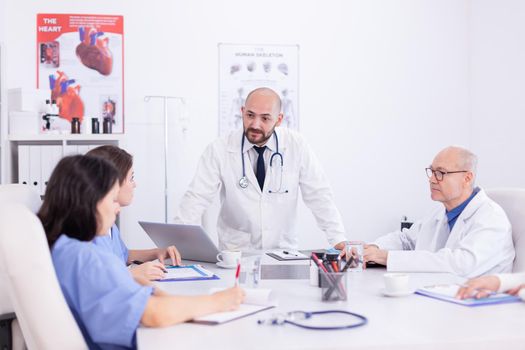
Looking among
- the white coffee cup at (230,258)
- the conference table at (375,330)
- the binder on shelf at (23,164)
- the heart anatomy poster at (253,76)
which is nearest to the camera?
the conference table at (375,330)

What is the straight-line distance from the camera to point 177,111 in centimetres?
391

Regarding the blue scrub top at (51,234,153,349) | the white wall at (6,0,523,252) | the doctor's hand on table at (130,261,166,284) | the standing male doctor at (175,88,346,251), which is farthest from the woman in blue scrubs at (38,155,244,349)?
the white wall at (6,0,523,252)

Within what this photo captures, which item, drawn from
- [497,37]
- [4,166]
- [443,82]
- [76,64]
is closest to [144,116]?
[76,64]

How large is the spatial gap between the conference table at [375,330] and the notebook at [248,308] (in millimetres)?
14

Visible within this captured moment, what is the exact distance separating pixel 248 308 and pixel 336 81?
2.97 metres

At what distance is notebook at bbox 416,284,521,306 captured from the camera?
57.4 inches

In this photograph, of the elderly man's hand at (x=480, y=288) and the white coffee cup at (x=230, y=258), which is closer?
the elderly man's hand at (x=480, y=288)

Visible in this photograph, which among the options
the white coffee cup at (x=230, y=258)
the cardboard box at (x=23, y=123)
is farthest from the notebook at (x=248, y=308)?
the cardboard box at (x=23, y=123)

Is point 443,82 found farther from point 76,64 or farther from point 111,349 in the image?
point 111,349

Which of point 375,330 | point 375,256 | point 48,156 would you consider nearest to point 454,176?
point 375,256

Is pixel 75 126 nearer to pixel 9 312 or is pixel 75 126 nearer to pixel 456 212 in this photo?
Answer: pixel 9 312

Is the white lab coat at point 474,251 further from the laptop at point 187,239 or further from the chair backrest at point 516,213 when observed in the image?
the laptop at point 187,239

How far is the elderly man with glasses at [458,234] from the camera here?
1982 millimetres

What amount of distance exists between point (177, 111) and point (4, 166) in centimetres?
114
